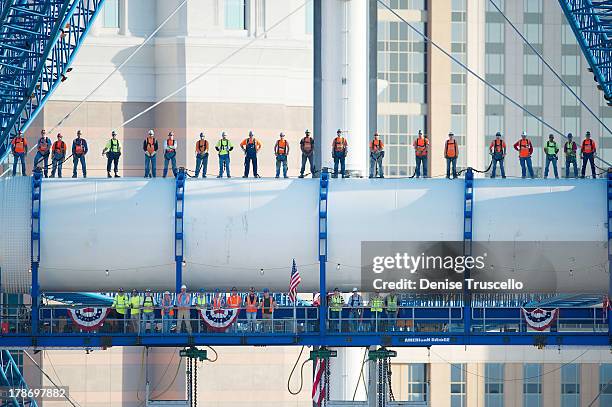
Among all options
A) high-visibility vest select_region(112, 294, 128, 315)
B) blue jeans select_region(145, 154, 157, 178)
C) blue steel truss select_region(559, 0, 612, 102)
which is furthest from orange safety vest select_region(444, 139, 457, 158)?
high-visibility vest select_region(112, 294, 128, 315)

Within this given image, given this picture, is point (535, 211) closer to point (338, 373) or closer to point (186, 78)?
point (338, 373)

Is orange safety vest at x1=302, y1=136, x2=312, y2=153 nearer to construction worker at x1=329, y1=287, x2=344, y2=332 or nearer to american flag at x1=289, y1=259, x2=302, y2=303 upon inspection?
construction worker at x1=329, y1=287, x2=344, y2=332

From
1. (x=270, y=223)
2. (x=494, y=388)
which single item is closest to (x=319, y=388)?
(x=270, y=223)

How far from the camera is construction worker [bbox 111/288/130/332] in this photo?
5484cm

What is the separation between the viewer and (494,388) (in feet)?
338

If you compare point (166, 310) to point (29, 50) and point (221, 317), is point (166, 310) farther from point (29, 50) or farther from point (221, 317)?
point (29, 50)

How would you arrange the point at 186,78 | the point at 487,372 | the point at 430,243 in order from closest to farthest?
the point at 430,243
the point at 186,78
the point at 487,372

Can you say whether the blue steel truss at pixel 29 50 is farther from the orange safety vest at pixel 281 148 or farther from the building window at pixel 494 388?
the building window at pixel 494 388

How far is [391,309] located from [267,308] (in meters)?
4.43

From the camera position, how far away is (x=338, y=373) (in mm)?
65750

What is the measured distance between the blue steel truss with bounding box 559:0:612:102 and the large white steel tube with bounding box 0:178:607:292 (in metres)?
8.43

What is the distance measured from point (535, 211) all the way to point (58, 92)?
39335 millimetres

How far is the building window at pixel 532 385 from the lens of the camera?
103062mm

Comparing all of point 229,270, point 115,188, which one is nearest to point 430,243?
point 229,270
